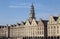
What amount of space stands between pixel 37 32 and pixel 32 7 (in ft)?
61.6

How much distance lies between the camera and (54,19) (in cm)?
9631

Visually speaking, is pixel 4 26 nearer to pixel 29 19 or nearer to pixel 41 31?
pixel 29 19

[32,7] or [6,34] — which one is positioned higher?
[32,7]

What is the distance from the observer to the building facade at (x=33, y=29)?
96.8 meters

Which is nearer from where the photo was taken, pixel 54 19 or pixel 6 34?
pixel 54 19

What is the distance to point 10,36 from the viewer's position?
129 m

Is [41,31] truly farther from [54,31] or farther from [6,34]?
[6,34]

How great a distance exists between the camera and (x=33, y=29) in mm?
110875

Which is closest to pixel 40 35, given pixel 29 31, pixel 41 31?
pixel 41 31

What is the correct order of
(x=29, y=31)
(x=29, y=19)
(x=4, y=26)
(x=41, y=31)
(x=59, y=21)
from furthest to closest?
(x=4, y=26)
(x=29, y=19)
(x=29, y=31)
(x=41, y=31)
(x=59, y=21)

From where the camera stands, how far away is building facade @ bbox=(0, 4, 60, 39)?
9675 centimetres

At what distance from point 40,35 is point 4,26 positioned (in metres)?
33.4

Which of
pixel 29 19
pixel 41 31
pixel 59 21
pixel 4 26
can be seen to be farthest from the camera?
pixel 4 26

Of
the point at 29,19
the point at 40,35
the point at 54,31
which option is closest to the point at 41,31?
the point at 40,35
